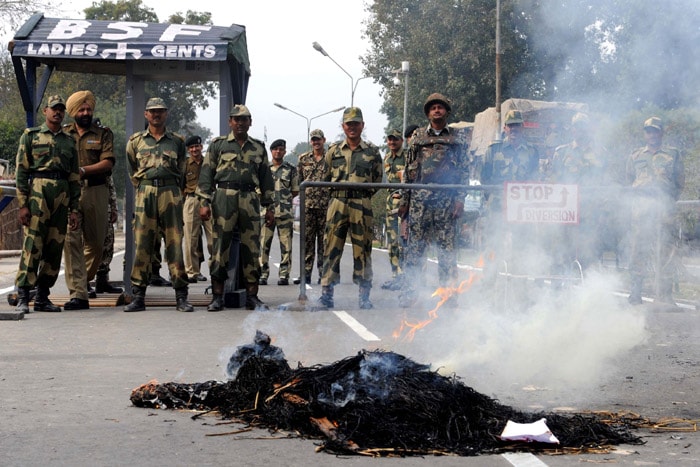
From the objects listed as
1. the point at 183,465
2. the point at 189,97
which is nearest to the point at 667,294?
the point at 183,465

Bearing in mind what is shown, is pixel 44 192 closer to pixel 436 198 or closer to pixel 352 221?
pixel 352 221

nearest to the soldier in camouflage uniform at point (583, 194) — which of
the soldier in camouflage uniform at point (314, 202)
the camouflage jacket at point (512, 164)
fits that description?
the camouflage jacket at point (512, 164)

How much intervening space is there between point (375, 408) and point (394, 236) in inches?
417

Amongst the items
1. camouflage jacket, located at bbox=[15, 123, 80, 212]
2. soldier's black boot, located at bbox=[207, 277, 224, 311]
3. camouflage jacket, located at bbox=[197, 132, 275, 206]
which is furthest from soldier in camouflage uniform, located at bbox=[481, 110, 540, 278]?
camouflage jacket, located at bbox=[15, 123, 80, 212]

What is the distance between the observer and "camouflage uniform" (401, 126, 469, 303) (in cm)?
1176

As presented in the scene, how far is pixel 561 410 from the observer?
6137 millimetres

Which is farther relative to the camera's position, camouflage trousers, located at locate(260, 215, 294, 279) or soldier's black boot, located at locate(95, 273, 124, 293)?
camouflage trousers, located at locate(260, 215, 294, 279)

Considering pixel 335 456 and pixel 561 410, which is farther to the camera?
pixel 561 410

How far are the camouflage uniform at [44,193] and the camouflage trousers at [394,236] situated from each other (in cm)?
536

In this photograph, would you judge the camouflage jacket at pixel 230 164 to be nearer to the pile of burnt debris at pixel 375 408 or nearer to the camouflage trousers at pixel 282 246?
the camouflage trousers at pixel 282 246

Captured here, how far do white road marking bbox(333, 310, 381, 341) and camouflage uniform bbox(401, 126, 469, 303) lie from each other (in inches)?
41.6

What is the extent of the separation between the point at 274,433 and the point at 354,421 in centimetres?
49

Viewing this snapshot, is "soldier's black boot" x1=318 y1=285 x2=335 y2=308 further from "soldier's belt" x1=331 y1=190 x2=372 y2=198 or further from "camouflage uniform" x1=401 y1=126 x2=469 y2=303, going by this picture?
"soldier's belt" x1=331 y1=190 x2=372 y2=198

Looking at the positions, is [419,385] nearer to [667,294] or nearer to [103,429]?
[103,429]
